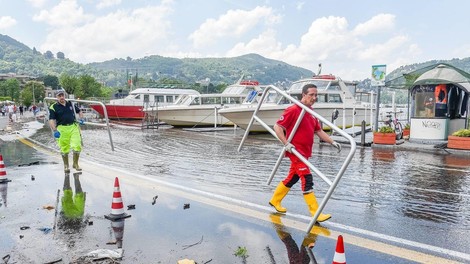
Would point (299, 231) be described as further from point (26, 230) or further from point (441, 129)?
point (441, 129)

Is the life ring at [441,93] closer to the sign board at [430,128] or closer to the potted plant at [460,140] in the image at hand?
the sign board at [430,128]

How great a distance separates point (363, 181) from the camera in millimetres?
8219

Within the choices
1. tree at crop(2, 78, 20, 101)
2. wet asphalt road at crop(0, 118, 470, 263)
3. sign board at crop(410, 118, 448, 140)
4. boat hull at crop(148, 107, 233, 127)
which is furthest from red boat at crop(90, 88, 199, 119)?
tree at crop(2, 78, 20, 101)

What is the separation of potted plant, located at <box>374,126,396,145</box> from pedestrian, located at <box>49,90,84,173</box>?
36.2 feet

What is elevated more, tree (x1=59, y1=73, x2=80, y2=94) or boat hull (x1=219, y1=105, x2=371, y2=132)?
tree (x1=59, y1=73, x2=80, y2=94)

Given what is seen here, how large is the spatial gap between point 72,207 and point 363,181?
5.65 meters

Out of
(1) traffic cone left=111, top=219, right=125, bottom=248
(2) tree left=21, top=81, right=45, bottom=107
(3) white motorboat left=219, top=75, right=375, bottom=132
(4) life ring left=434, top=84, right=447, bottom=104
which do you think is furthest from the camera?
(2) tree left=21, top=81, right=45, bottom=107

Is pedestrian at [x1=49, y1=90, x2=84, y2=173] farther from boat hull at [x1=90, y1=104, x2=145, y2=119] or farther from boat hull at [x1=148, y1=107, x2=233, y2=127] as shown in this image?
boat hull at [x1=90, y1=104, x2=145, y2=119]

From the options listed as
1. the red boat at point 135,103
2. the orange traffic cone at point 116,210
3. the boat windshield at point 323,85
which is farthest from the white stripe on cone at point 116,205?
the red boat at point 135,103

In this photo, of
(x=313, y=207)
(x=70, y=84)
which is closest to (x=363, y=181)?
(x=313, y=207)

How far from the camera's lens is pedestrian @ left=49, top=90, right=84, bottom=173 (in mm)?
8844

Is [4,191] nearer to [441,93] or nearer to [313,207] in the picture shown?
[313,207]

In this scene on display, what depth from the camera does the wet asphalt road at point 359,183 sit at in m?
5.06

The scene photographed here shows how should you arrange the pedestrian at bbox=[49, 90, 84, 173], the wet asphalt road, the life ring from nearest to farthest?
the wet asphalt road → the pedestrian at bbox=[49, 90, 84, 173] → the life ring
